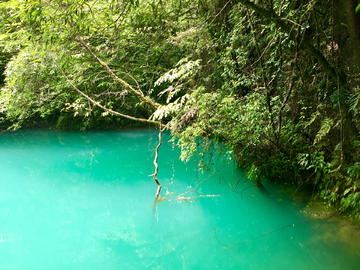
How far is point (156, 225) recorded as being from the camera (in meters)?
3.64

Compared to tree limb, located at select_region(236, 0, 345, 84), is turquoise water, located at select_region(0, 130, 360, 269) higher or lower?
lower

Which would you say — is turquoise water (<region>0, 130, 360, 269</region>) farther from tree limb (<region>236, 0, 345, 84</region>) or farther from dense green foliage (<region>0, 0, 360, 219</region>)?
tree limb (<region>236, 0, 345, 84</region>)

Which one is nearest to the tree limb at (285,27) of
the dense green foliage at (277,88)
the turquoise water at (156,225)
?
the dense green foliage at (277,88)

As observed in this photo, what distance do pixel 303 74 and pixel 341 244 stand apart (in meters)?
2.20

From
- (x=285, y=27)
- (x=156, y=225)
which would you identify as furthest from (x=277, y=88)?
(x=156, y=225)

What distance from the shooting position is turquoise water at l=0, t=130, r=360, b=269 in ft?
9.60

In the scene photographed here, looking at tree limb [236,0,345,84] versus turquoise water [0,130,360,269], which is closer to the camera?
tree limb [236,0,345,84]

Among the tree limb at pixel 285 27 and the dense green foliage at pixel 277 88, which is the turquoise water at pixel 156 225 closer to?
the dense green foliage at pixel 277 88

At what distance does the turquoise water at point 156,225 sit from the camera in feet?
9.60

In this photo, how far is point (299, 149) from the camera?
3633 millimetres

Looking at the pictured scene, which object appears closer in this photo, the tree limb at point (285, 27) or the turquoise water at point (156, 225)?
the tree limb at point (285, 27)

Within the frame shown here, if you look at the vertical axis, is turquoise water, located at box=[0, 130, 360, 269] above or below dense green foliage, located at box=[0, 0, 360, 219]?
below

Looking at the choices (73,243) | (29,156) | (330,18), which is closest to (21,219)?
(73,243)

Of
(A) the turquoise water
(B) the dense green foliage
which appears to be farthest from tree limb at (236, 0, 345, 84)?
(A) the turquoise water
